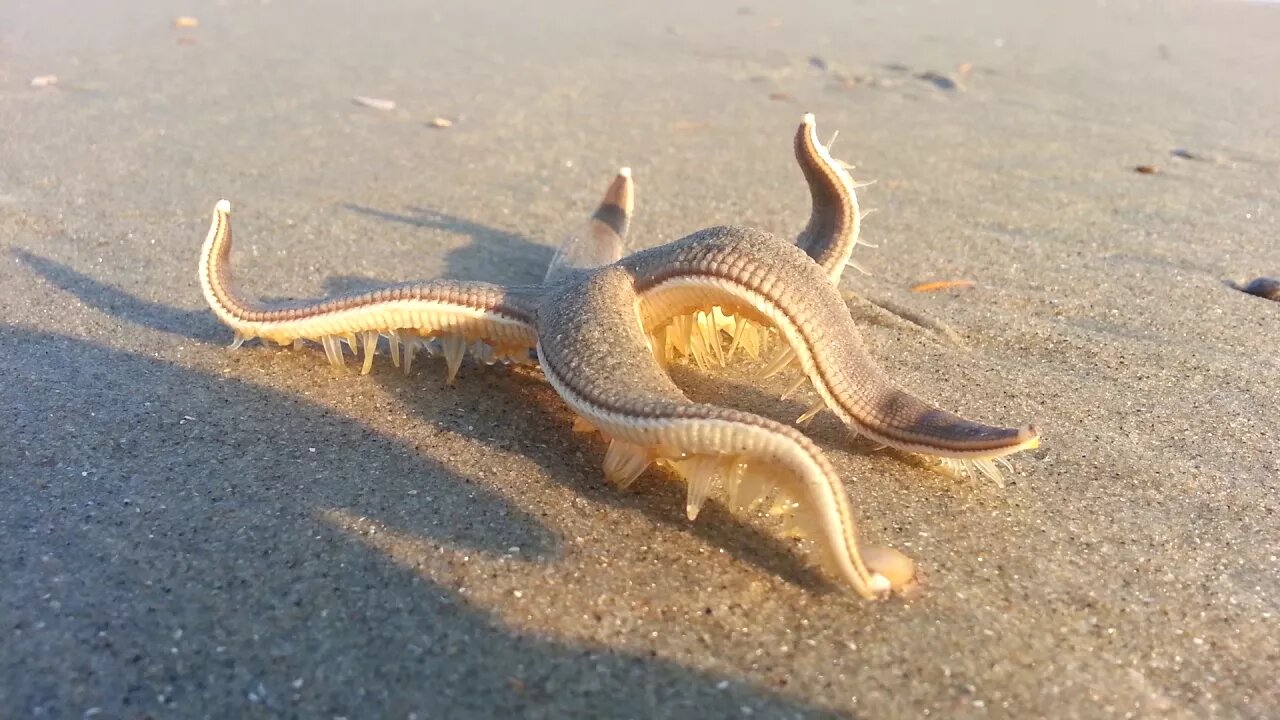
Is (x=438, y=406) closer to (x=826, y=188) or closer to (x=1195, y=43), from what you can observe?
(x=826, y=188)

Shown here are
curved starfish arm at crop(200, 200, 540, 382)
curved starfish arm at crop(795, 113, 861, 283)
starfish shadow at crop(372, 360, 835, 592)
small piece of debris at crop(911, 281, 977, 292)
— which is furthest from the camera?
small piece of debris at crop(911, 281, 977, 292)

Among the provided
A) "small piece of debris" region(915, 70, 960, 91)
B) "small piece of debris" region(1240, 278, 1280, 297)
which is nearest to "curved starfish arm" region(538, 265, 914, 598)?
"small piece of debris" region(1240, 278, 1280, 297)

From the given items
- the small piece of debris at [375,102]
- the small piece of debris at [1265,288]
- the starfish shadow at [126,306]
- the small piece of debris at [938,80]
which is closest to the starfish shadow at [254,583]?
the starfish shadow at [126,306]

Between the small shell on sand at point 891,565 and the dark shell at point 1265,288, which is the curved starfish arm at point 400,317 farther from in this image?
the dark shell at point 1265,288

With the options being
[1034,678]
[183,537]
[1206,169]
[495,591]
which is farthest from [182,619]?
[1206,169]

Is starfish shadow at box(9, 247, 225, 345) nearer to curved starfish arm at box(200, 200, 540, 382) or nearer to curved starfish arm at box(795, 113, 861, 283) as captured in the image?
curved starfish arm at box(200, 200, 540, 382)

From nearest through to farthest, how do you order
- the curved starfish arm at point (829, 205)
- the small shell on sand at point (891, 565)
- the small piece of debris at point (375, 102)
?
1. the small shell on sand at point (891, 565)
2. the curved starfish arm at point (829, 205)
3. the small piece of debris at point (375, 102)

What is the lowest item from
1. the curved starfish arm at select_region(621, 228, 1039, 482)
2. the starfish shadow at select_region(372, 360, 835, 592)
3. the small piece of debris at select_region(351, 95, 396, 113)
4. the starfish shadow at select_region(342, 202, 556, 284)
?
the starfish shadow at select_region(342, 202, 556, 284)
